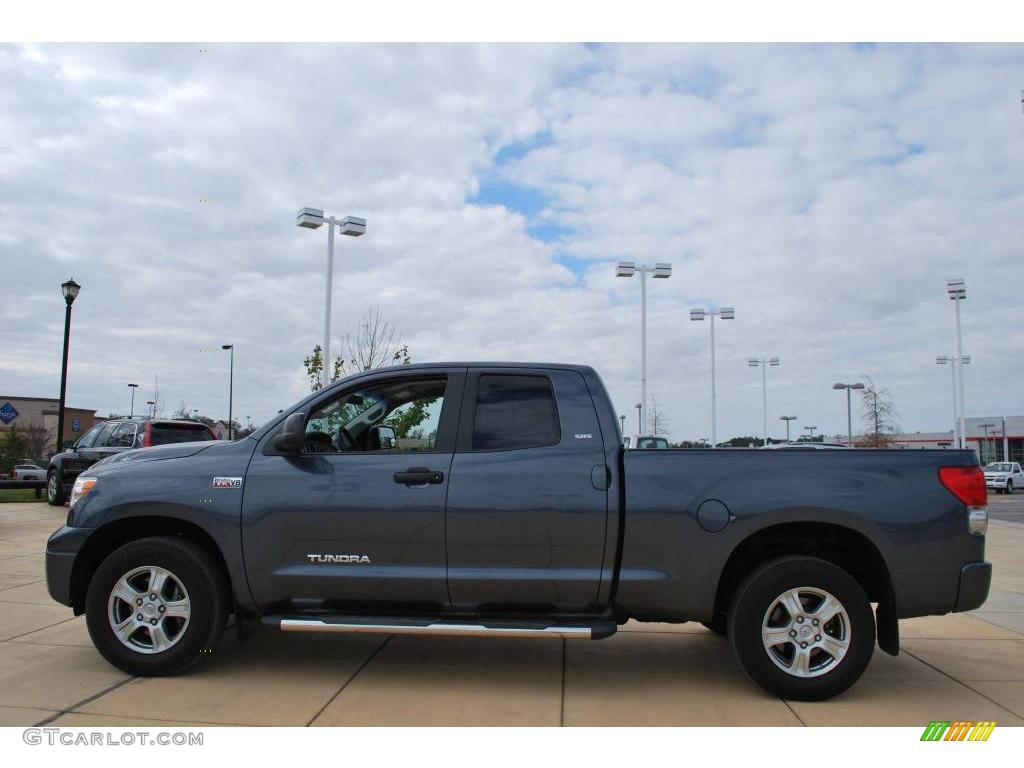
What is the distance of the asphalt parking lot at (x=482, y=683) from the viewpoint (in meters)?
4.27

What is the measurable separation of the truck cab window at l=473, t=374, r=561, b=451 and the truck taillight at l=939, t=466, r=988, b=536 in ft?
7.29

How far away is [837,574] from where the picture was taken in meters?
4.48

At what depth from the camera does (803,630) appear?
4.51 m

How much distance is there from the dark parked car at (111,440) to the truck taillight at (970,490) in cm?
1272

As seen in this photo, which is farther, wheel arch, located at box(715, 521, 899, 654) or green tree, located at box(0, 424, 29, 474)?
green tree, located at box(0, 424, 29, 474)

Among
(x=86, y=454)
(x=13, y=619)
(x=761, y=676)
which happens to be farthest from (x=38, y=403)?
(x=761, y=676)

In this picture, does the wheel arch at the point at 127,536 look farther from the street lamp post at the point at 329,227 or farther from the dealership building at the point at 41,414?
the dealership building at the point at 41,414

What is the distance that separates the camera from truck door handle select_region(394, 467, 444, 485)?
4711 mm

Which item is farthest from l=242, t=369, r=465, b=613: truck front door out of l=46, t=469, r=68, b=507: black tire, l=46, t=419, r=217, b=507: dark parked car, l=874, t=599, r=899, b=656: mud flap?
l=46, t=469, r=68, b=507: black tire

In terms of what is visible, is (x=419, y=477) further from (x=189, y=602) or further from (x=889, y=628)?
(x=889, y=628)

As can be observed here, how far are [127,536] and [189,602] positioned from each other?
75 cm

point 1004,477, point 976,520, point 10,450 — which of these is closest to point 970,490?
point 976,520

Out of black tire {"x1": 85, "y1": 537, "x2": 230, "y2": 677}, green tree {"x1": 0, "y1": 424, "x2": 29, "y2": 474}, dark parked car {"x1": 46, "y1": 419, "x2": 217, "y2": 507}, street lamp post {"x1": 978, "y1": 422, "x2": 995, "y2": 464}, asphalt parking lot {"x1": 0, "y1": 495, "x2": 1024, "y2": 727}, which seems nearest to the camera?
asphalt parking lot {"x1": 0, "y1": 495, "x2": 1024, "y2": 727}

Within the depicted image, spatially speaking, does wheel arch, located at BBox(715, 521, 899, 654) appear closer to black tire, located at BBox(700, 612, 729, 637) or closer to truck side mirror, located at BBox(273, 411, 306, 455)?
black tire, located at BBox(700, 612, 729, 637)
